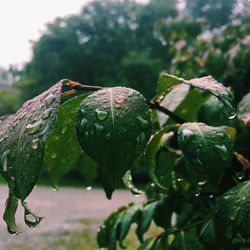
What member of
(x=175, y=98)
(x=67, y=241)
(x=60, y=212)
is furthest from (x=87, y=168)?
(x=60, y=212)

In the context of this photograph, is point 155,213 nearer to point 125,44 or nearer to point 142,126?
point 142,126

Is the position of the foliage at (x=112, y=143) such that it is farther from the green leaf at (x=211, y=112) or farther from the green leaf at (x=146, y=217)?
the green leaf at (x=146, y=217)

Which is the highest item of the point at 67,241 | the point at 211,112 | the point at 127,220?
the point at 211,112

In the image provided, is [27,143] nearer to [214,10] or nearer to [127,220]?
[127,220]

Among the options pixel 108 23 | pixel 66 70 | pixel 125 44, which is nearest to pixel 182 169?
pixel 66 70

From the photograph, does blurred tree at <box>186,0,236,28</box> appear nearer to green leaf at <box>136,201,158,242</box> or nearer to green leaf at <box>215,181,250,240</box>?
green leaf at <box>136,201,158,242</box>
